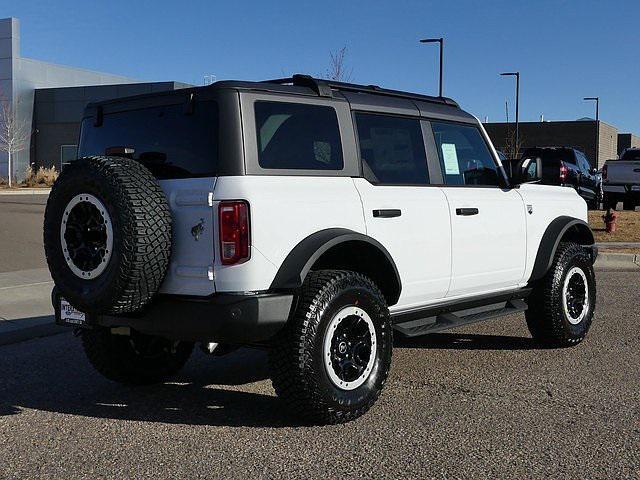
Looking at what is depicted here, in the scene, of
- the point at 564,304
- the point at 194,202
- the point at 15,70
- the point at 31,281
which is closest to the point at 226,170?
the point at 194,202

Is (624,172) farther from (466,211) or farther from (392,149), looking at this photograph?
(392,149)

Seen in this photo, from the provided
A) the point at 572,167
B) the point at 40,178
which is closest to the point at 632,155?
the point at 572,167

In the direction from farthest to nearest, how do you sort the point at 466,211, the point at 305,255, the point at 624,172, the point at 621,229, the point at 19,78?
the point at 19,78 → the point at 624,172 → the point at 621,229 → the point at 466,211 → the point at 305,255

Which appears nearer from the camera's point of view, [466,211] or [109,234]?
[109,234]

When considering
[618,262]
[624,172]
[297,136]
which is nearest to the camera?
[297,136]

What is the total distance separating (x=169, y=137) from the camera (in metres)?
5.06

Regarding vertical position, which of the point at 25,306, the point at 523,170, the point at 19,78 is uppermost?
the point at 19,78

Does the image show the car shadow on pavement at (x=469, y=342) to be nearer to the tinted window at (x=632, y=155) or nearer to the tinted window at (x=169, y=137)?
the tinted window at (x=169, y=137)

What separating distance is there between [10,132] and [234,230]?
4784cm

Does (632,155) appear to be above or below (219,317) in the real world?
above

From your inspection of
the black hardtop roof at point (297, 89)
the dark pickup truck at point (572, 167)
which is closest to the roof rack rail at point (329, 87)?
the black hardtop roof at point (297, 89)

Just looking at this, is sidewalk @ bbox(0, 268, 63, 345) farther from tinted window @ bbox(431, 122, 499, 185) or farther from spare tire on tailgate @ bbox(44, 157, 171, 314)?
tinted window @ bbox(431, 122, 499, 185)

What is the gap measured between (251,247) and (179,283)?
0.49 meters

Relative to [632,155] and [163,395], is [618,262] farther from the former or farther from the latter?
[632,155]
